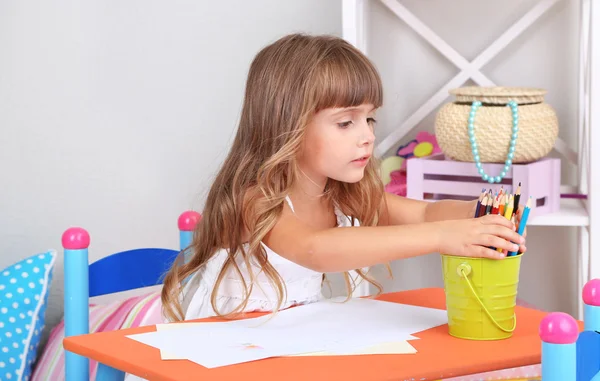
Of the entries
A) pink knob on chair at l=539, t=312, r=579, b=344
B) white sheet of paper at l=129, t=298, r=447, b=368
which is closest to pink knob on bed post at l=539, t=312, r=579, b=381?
pink knob on chair at l=539, t=312, r=579, b=344

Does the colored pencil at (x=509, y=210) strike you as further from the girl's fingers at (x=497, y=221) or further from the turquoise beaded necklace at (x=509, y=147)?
the turquoise beaded necklace at (x=509, y=147)

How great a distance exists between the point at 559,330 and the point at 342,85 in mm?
538

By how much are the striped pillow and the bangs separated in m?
0.80

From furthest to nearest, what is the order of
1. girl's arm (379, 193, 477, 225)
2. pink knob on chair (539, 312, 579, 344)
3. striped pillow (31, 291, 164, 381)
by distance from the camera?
striped pillow (31, 291, 164, 381)
girl's arm (379, 193, 477, 225)
pink knob on chair (539, 312, 579, 344)

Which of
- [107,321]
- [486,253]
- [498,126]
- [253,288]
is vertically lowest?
[107,321]

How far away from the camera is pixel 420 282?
1.95 metres

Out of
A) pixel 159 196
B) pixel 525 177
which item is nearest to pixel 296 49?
pixel 525 177

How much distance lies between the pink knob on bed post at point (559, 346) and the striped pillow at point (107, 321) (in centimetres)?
117

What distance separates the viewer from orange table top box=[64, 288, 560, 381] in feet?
2.81

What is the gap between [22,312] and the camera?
1842mm

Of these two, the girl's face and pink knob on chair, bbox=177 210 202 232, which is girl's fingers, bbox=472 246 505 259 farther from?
pink knob on chair, bbox=177 210 202 232

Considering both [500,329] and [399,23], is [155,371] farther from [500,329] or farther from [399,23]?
[399,23]

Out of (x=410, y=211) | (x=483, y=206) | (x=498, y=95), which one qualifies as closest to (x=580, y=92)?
(x=498, y=95)

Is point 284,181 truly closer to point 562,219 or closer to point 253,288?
point 253,288
